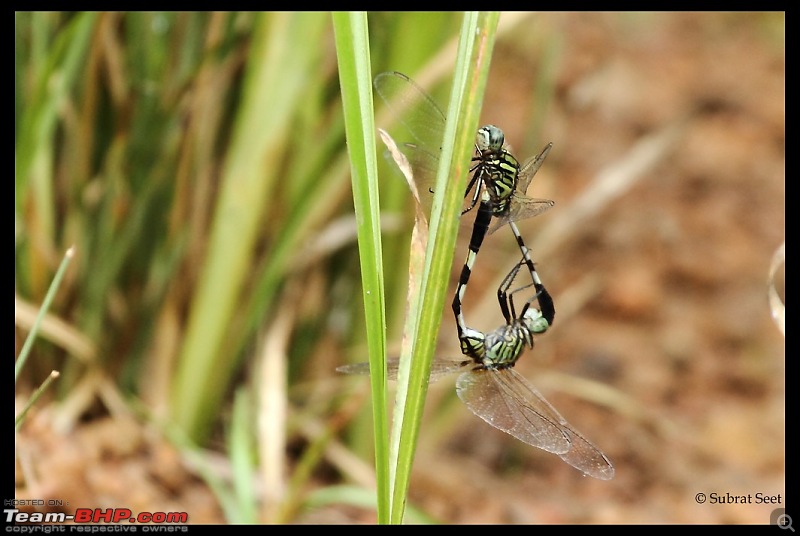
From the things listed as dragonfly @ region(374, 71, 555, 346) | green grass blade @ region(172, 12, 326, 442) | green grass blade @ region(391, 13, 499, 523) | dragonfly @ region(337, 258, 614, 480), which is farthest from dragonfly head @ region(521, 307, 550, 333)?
green grass blade @ region(172, 12, 326, 442)

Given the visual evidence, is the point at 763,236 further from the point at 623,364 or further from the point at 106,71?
the point at 106,71

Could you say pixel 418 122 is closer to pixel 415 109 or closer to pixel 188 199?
pixel 415 109

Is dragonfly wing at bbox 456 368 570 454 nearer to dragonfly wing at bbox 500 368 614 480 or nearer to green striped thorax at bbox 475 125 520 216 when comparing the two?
dragonfly wing at bbox 500 368 614 480

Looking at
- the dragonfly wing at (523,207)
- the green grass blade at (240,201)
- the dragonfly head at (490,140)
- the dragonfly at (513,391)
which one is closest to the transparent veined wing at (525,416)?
the dragonfly at (513,391)

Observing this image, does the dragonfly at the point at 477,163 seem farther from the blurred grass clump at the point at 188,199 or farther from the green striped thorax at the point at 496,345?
the blurred grass clump at the point at 188,199
